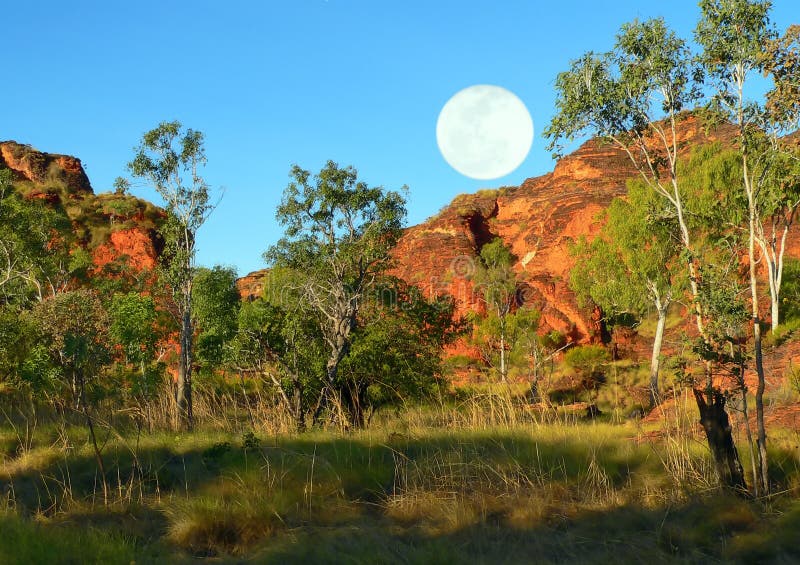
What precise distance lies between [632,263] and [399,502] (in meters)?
30.8

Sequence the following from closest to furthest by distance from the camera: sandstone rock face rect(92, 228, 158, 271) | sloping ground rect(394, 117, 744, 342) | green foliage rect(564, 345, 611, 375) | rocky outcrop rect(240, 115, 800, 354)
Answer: green foliage rect(564, 345, 611, 375), sandstone rock face rect(92, 228, 158, 271), rocky outcrop rect(240, 115, 800, 354), sloping ground rect(394, 117, 744, 342)

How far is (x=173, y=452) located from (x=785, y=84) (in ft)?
32.8

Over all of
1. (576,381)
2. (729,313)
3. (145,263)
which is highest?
(145,263)

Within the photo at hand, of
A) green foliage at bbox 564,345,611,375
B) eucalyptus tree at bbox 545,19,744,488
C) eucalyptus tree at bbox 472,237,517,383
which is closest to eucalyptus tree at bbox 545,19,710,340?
eucalyptus tree at bbox 545,19,744,488

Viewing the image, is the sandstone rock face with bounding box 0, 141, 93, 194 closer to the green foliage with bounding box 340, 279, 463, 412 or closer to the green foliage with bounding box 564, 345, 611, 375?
the green foliage with bounding box 564, 345, 611, 375

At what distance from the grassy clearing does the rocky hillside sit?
46.8 m

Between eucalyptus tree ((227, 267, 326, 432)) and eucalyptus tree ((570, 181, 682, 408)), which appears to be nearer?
eucalyptus tree ((227, 267, 326, 432))

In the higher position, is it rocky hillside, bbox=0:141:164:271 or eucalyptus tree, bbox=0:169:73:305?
rocky hillside, bbox=0:141:164:271

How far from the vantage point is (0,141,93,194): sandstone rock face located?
68725 mm

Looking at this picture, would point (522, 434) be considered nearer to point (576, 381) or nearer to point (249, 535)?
point (249, 535)

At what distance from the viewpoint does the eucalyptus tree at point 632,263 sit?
33.9 meters

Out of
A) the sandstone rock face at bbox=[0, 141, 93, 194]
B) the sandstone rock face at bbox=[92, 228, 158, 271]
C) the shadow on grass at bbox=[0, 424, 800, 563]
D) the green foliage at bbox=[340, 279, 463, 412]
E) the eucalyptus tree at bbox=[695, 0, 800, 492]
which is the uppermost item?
the sandstone rock face at bbox=[0, 141, 93, 194]

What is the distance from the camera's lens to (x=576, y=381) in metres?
43.3

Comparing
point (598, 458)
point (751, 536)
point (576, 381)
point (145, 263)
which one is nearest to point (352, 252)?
point (598, 458)
